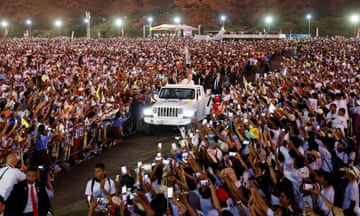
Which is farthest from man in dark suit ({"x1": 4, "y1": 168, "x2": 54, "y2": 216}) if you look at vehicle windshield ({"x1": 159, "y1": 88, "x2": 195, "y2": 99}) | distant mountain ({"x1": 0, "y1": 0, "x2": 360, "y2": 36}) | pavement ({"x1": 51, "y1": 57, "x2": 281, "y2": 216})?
distant mountain ({"x1": 0, "y1": 0, "x2": 360, "y2": 36})

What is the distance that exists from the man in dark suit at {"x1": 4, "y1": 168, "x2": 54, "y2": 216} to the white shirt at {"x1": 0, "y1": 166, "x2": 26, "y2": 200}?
0.13 m

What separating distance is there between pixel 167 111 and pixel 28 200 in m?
10.6

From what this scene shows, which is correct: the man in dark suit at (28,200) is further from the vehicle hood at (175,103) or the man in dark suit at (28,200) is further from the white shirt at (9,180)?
the vehicle hood at (175,103)

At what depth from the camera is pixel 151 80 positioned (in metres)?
24.6

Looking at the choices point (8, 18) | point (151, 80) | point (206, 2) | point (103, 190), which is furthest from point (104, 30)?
point (103, 190)

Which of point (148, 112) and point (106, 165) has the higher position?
point (148, 112)

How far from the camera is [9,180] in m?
7.64

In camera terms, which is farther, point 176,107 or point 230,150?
point 176,107

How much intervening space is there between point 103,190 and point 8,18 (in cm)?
16612

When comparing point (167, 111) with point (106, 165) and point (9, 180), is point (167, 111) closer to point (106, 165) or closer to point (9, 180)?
point (106, 165)

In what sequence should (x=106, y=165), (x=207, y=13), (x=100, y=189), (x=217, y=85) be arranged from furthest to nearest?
1. (x=207, y=13)
2. (x=217, y=85)
3. (x=106, y=165)
4. (x=100, y=189)

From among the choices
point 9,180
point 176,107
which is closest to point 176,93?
point 176,107

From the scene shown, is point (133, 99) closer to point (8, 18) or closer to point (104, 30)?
point (104, 30)

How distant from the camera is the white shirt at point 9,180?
7.57 m
